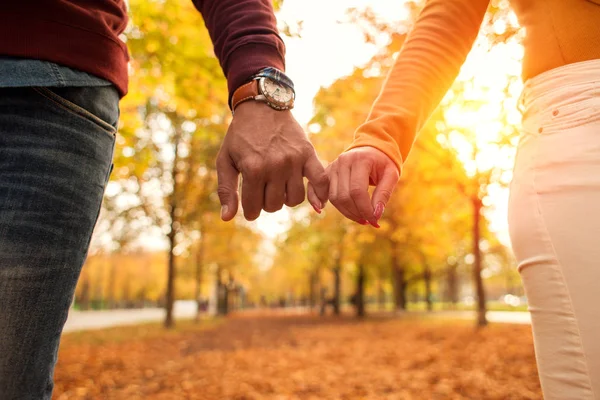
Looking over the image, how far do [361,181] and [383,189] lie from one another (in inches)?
3.6

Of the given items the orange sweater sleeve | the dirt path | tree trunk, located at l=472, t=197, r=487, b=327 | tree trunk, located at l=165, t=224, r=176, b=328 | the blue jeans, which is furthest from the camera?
tree trunk, located at l=165, t=224, r=176, b=328

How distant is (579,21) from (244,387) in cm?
547

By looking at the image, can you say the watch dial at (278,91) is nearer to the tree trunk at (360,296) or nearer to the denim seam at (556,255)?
the denim seam at (556,255)

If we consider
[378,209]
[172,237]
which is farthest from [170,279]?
[378,209]

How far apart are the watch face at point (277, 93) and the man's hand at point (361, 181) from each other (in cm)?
22

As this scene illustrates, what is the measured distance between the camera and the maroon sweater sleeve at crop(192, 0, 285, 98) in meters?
1.36

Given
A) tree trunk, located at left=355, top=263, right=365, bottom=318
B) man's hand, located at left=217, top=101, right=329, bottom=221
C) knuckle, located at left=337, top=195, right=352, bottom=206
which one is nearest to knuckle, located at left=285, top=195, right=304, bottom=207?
man's hand, located at left=217, top=101, right=329, bottom=221

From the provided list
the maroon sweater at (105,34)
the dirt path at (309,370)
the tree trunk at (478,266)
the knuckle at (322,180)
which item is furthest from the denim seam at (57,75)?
the tree trunk at (478,266)

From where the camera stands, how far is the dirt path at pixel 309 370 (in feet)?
17.8

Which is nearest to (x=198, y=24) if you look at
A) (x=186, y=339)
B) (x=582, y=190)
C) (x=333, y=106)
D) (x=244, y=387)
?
(x=333, y=106)

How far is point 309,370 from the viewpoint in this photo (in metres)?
6.97

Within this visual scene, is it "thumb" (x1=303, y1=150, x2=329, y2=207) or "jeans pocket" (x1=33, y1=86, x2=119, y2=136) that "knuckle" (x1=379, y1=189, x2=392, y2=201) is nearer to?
"thumb" (x1=303, y1=150, x2=329, y2=207)

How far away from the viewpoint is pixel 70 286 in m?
1.17

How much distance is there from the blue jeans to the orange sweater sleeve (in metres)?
0.77
